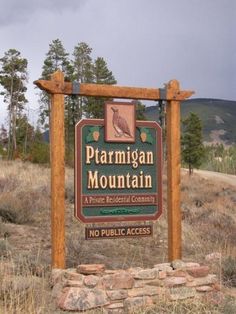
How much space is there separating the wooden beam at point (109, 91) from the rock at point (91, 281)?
2.54 metres

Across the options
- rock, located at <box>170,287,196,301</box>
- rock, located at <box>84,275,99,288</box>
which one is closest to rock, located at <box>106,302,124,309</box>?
rock, located at <box>84,275,99,288</box>

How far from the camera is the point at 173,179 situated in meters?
9.10

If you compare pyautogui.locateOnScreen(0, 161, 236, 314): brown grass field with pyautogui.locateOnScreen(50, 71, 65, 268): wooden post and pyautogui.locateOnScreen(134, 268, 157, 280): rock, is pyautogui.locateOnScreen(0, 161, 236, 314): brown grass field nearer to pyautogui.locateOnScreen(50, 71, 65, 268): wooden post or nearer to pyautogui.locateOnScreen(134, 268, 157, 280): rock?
pyautogui.locateOnScreen(50, 71, 65, 268): wooden post

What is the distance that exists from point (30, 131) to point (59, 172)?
122 ft

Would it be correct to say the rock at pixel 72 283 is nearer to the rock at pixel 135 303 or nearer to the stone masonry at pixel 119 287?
the stone masonry at pixel 119 287

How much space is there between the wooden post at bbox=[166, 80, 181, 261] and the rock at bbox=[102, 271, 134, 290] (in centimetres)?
134

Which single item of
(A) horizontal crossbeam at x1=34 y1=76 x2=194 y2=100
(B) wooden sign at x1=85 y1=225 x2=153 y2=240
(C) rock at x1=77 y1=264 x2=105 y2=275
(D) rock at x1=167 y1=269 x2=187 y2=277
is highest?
(A) horizontal crossbeam at x1=34 y1=76 x2=194 y2=100

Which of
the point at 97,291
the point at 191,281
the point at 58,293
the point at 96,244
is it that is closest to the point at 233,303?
the point at 191,281

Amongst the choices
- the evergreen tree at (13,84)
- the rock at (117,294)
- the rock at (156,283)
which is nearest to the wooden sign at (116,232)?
the rock at (156,283)

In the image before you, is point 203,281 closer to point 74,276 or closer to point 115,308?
point 115,308

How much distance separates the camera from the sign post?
823 centimetres

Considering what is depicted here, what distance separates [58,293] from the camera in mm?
7605

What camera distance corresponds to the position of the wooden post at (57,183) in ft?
26.9

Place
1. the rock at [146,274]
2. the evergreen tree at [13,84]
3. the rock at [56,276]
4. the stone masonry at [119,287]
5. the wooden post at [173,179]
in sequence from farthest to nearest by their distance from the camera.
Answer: the evergreen tree at [13,84]
the wooden post at [173,179]
the rock at [146,274]
the rock at [56,276]
the stone masonry at [119,287]
